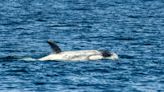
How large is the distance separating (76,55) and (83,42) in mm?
10916

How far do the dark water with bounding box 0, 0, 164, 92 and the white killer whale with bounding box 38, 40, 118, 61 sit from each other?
117 centimetres

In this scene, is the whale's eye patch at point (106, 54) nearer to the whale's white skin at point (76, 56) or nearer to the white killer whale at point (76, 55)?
the white killer whale at point (76, 55)

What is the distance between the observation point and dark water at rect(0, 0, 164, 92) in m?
58.9

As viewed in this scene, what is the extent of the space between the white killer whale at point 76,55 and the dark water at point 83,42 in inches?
45.9

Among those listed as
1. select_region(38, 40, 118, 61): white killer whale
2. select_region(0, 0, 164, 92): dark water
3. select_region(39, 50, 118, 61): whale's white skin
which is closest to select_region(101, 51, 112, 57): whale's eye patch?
select_region(38, 40, 118, 61): white killer whale

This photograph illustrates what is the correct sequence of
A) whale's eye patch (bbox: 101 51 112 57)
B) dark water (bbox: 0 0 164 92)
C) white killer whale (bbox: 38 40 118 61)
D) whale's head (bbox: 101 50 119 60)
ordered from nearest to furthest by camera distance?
dark water (bbox: 0 0 164 92) < white killer whale (bbox: 38 40 118 61) < whale's head (bbox: 101 50 119 60) < whale's eye patch (bbox: 101 51 112 57)

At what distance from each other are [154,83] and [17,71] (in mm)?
8478

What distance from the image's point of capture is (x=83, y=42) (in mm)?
79938

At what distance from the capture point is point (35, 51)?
73.6m

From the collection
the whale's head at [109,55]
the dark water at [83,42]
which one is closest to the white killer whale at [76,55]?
the whale's head at [109,55]

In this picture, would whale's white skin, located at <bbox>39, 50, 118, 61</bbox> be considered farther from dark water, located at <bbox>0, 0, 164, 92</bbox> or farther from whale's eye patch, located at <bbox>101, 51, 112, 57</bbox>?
dark water, located at <bbox>0, 0, 164, 92</bbox>

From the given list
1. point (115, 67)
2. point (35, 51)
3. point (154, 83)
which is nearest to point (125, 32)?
point (35, 51)

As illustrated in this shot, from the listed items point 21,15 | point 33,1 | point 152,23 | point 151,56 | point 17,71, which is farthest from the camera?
point 33,1

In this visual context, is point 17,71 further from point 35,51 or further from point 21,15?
point 21,15
